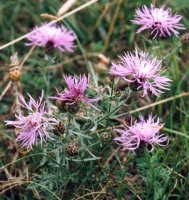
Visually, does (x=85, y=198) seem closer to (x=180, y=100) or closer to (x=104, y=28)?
(x=180, y=100)

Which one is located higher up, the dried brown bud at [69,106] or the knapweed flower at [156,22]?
the knapweed flower at [156,22]

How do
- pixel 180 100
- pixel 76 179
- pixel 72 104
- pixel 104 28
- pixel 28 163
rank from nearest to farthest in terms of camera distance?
1. pixel 72 104
2. pixel 76 179
3. pixel 28 163
4. pixel 180 100
5. pixel 104 28

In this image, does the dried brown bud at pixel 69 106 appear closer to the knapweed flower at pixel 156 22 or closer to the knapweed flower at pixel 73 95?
the knapweed flower at pixel 73 95

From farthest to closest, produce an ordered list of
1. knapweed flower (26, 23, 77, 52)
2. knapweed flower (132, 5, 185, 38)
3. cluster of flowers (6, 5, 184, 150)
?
knapweed flower (26, 23, 77, 52), knapweed flower (132, 5, 185, 38), cluster of flowers (6, 5, 184, 150)

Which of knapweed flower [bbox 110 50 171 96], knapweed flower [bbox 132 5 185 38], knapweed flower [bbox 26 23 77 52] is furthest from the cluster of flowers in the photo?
knapweed flower [bbox 26 23 77 52]

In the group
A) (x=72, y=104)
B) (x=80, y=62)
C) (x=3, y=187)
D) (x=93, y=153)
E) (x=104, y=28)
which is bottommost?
(x=3, y=187)

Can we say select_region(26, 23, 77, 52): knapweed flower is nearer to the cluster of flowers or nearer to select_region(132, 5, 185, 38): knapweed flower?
select_region(132, 5, 185, 38): knapweed flower

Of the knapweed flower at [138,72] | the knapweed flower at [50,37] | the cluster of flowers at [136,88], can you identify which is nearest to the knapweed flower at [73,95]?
the cluster of flowers at [136,88]

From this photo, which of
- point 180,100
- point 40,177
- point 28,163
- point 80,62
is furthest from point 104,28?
point 40,177

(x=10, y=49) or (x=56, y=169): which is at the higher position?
(x=10, y=49)

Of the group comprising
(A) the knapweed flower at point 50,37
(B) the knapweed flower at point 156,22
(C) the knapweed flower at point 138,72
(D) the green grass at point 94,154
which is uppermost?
(B) the knapweed flower at point 156,22

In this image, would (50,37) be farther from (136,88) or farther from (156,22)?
(136,88)
